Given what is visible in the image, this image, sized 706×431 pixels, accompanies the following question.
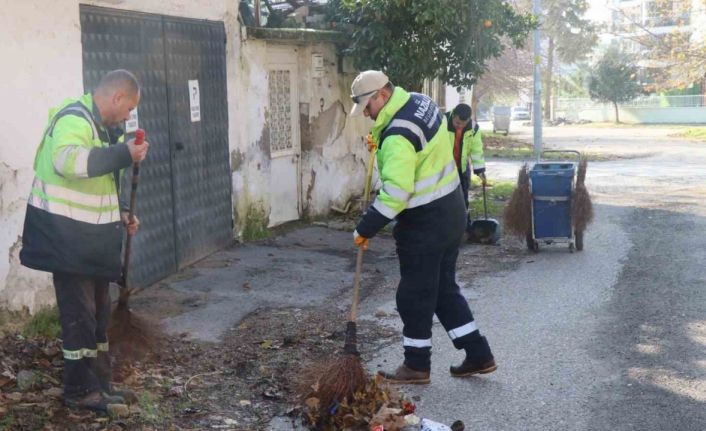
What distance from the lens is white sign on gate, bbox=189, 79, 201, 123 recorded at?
896cm

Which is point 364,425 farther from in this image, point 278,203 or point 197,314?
point 278,203

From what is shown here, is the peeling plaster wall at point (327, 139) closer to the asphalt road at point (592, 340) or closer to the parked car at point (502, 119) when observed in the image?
the asphalt road at point (592, 340)

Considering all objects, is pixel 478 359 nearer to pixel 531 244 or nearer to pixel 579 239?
pixel 531 244

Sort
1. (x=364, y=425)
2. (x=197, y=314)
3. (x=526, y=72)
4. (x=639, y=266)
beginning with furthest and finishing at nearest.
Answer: (x=526, y=72) < (x=639, y=266) < (x=197, y=314) < (x=364, y=425)

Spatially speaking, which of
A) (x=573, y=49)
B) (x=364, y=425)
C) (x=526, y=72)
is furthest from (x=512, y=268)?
(x=573, y=49)

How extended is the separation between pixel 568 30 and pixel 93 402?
5809 cm

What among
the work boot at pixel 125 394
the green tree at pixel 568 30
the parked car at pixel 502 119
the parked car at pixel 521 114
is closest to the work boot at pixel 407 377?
the work boot at pixel 125 394

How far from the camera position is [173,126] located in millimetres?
8555

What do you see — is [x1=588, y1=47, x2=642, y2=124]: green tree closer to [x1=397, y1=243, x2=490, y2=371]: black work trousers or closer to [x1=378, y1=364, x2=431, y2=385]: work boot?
[x1=397, y1=243, x2=490, y2=371]: black work trousers

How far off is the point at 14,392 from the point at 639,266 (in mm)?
6856

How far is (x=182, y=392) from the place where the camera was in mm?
5484

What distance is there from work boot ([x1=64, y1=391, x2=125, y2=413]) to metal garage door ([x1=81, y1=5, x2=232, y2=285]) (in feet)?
9.58

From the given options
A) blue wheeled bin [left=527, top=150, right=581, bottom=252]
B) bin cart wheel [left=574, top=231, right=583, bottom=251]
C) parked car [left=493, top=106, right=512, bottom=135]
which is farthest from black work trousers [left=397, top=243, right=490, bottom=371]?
parked car [left=493, top=106, right=512, bottom=135]

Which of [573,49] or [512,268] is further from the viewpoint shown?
[573,49]
